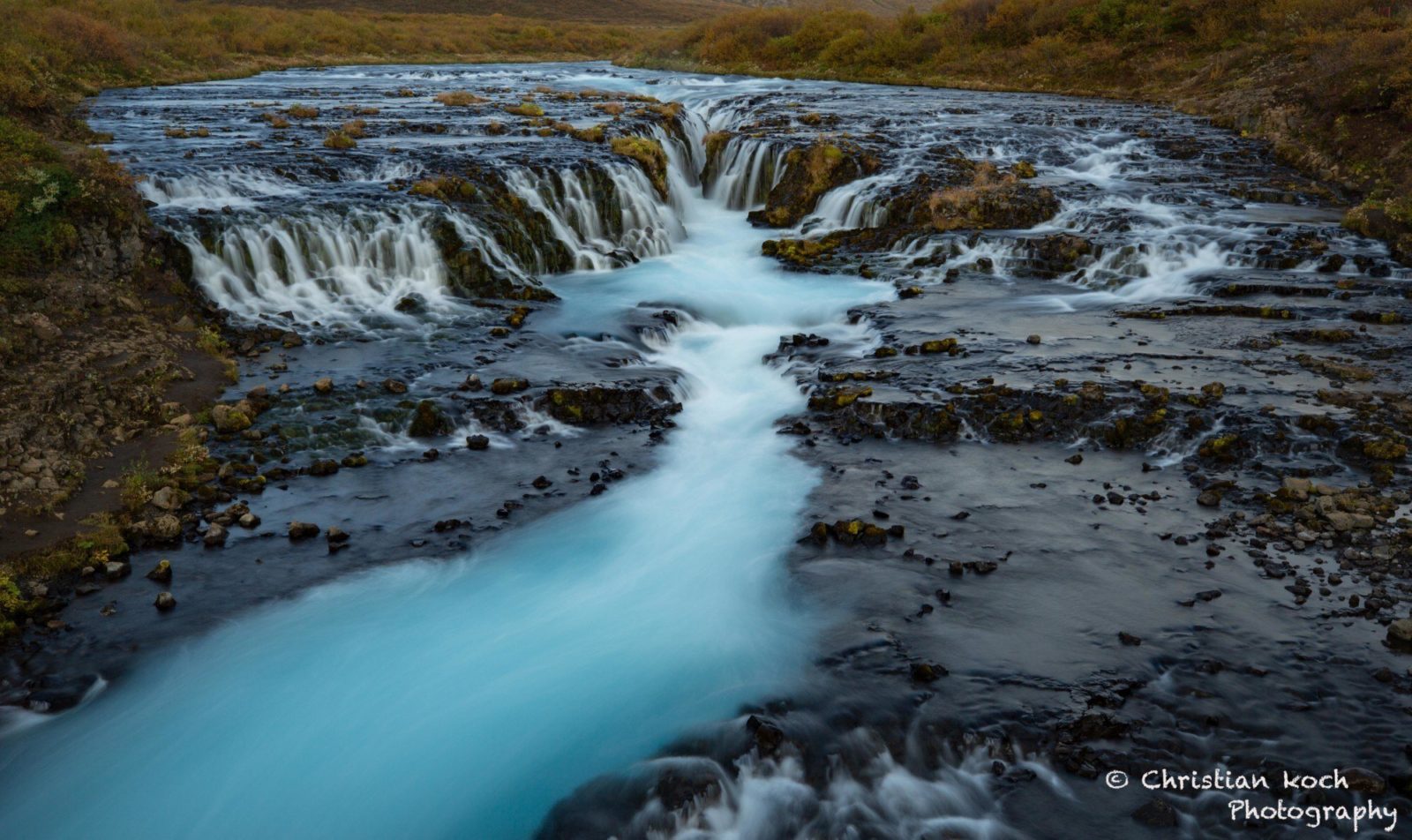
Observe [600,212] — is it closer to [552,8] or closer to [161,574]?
[161,574]

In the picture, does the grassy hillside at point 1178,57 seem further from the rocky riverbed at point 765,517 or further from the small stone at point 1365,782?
the small stone at point 1365,782

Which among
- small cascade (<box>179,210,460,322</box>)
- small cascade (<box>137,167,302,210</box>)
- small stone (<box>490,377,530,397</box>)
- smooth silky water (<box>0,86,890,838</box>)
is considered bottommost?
smooth silky water (<box>0,86,890,838</box>)

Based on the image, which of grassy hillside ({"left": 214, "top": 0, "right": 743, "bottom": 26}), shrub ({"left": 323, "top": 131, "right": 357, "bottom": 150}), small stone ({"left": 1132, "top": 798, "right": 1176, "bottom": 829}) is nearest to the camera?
small stone ({"left": 1132, "top": 798, "right": 1176, "bottom": 829})

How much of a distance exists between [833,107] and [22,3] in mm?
34884

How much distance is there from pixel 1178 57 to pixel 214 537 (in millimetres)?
41386

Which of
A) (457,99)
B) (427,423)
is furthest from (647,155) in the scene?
(427,423)

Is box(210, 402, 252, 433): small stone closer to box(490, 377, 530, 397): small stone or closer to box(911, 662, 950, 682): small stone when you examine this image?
box(490, 377, 530, 397): small stone

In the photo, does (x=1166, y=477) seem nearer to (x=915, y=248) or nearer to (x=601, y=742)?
(x=601, y=742)

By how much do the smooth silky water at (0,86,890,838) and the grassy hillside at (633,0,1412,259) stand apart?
53.9ft

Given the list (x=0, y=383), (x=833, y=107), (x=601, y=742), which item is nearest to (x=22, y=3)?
(x=833, y=107)

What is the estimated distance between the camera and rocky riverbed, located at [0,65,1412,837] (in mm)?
6867

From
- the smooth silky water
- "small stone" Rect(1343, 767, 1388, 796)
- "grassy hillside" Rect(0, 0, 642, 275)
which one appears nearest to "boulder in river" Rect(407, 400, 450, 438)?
the smooth silky water

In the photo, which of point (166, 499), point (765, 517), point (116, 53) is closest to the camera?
point (166, 499)

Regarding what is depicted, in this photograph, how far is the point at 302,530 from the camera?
32.1ft
